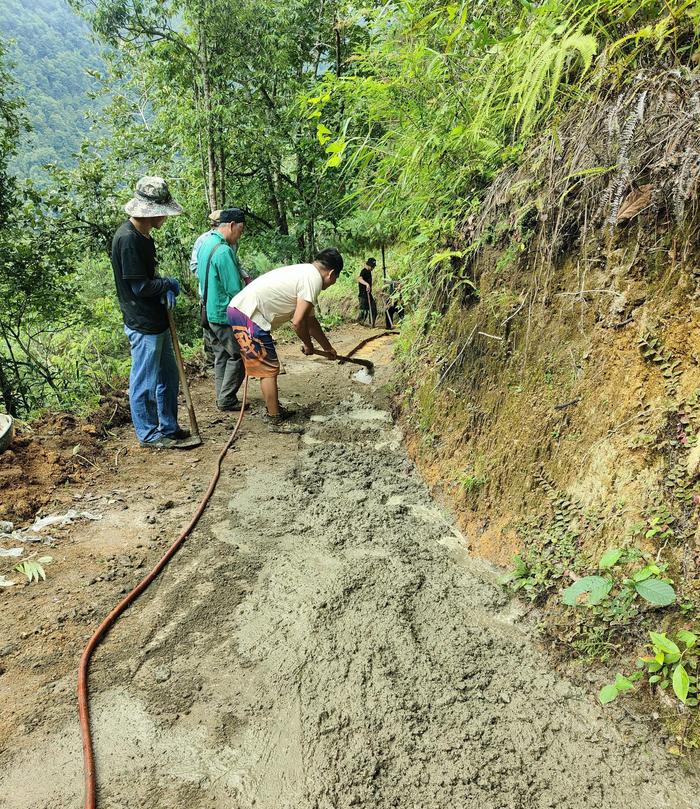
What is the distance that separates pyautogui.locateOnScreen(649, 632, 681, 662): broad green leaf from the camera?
1.61 m

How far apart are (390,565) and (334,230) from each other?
8.58 m

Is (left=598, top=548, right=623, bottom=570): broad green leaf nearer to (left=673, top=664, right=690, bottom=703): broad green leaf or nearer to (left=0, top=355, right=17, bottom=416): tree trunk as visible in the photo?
(left=673, top=664, right=690, bottom=703): broad green leaf

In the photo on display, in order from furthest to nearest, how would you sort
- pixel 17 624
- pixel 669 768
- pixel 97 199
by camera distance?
1. pixel 97 199
2. pixel 17 624
3. pixel 669 768

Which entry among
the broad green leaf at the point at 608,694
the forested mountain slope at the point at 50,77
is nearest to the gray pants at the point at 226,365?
the broad green leaf at the point at 608,694

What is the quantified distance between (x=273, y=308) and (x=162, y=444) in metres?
1.54

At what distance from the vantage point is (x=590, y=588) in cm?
193

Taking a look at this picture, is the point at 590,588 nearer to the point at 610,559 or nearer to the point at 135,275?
the point at 610,559

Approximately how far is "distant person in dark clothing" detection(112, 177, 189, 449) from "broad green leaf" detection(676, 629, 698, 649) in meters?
3.80

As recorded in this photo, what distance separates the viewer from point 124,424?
4996 millimetres

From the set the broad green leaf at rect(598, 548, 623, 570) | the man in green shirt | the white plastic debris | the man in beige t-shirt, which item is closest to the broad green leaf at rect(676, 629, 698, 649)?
the broad green leaf at rect(598, 548, 623, 570)

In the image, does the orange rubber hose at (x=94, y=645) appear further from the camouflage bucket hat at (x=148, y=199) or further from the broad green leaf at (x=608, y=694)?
the camouflage bucket hat at (x=148, y=199)

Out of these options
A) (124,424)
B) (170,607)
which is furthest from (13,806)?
(124,424)

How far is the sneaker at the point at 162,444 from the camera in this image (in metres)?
4.42

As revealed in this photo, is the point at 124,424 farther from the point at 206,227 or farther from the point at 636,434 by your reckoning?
the point at 206,227
